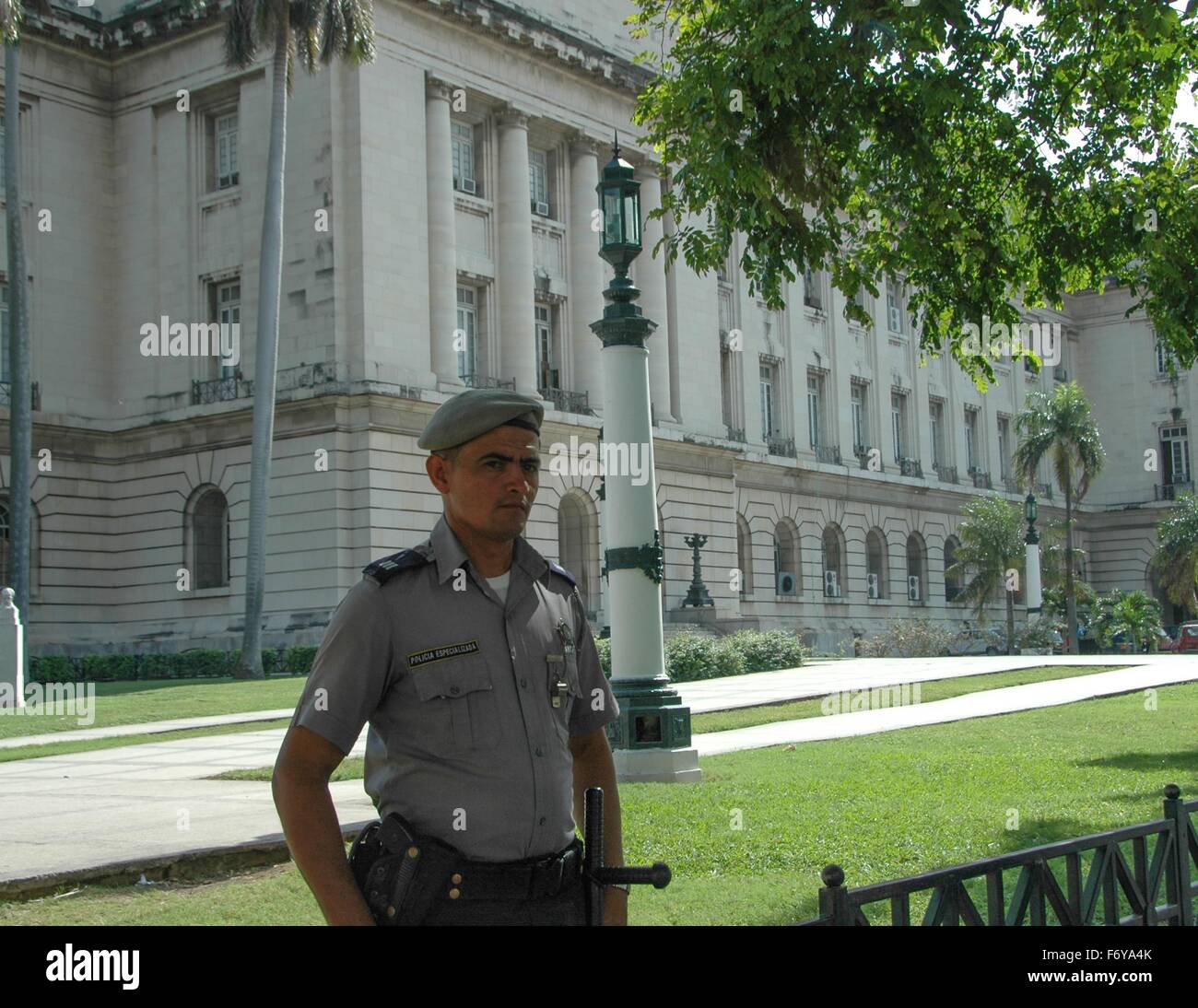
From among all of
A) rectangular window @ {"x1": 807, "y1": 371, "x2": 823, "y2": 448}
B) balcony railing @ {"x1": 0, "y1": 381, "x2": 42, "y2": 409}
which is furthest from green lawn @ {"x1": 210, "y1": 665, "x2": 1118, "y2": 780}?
rectangular window @ {"x1": 807, "y1": 371, "x2": 823, "y2": 448}

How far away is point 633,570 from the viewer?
13047 mm

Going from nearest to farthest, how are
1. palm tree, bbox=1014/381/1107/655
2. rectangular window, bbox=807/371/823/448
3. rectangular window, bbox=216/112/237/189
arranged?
rectangular window, bbox=216/112/237/189, rectangular window, bbox=807/371/823/448, palm tree, bbox=1014/381/1107/655

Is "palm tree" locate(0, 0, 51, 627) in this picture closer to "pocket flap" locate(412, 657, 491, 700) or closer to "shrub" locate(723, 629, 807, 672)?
"shrub" locate(723, 629, 807, 672)

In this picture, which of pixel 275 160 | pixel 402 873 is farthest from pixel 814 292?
pixel 402 873

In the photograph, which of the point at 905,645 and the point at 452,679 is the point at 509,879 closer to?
the point at 452,679

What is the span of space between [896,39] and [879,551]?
47362 mm

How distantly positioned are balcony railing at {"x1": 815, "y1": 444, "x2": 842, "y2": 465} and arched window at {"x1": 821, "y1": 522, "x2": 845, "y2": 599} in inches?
88.3

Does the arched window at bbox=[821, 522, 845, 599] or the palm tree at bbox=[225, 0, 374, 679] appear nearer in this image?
the palm tree at bbox=[225, 0, 374, 679]

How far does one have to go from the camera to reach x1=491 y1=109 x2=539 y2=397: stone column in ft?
130

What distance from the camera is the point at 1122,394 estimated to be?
236 feet

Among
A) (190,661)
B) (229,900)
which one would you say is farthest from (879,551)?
(229,900)

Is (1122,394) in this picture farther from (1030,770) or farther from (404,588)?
(404,588)

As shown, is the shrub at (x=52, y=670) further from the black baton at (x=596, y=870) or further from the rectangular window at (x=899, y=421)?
the rectangular window at (x=899, y=421)

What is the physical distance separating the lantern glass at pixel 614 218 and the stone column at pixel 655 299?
29.6 meters
